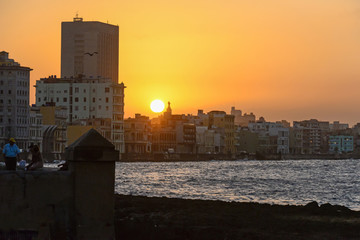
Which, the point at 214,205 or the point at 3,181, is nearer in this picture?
the point at 3,181

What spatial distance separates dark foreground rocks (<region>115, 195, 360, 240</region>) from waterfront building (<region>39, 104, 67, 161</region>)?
465 ft

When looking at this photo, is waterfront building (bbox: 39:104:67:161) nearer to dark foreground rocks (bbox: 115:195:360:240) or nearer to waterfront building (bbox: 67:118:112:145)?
waterfront building (bbox: 67:118:112:145)

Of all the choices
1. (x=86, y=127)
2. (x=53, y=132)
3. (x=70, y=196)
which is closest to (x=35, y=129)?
(x=53, y=132)

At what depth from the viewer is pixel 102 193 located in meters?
11.8

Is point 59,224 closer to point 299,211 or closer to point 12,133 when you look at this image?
point 299,211

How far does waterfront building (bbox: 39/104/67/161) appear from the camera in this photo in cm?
17300

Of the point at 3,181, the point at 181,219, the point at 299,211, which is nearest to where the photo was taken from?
the point at 3,181

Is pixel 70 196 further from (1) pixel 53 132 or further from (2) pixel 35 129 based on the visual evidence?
(1) pixel 53 132

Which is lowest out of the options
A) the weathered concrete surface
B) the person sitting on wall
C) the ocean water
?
the ocean water

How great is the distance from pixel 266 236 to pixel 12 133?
149972 mm

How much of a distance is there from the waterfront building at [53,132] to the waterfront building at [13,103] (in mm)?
7734

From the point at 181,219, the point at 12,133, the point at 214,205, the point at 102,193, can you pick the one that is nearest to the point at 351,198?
the point at 214,205

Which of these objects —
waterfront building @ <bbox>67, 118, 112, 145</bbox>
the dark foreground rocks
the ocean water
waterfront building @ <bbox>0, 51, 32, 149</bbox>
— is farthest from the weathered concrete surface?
waterfront building @ <bbox>67, 118, 112, 145</bbox>

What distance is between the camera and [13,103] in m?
167
